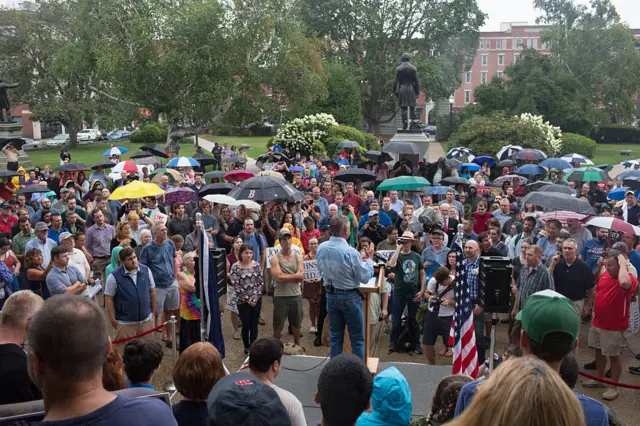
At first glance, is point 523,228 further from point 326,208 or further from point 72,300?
point 72,300

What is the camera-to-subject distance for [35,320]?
2285 millimetres

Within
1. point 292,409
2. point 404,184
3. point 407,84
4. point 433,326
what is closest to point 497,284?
point 433,326

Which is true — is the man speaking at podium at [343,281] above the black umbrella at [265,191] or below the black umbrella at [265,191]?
below

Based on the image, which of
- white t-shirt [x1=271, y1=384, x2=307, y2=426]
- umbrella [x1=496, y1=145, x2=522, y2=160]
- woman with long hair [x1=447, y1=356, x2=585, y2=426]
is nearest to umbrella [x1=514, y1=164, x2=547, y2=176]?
umbrella [x1=496, y1=145, x2=522, y2=160]

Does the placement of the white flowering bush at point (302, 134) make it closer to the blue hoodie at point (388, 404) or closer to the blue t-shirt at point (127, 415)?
the blue hoodie at point (388, 404)

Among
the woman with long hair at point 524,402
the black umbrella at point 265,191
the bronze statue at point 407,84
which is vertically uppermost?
the bronze statue at point 407,84

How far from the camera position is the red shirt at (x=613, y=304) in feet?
25.5

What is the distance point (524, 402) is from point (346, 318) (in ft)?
18.0

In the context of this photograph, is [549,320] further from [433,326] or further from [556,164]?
[556,164]

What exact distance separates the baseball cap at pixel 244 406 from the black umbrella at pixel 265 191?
763 cm

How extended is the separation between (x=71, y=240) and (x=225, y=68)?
22480 mm

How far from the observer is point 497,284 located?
A: 20.2 feet

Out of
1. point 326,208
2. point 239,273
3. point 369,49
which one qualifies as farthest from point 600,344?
point 369,49

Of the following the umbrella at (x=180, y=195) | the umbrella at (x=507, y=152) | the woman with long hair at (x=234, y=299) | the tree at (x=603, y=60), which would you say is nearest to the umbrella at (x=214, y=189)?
the umbrella at (x=180, y=195)
